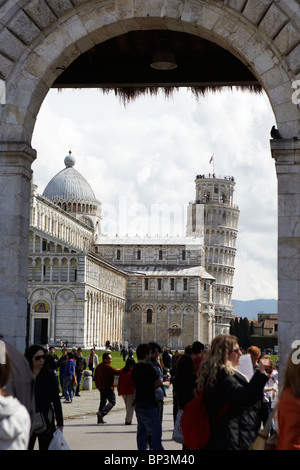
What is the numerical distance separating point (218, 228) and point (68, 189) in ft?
105

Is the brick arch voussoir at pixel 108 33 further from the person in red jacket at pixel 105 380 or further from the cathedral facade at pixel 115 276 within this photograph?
the cathedral facade at pixel 115 276

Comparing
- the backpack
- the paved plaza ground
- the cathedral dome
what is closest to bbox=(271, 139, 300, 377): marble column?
the paved plaza ground

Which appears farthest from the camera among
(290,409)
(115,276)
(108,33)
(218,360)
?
(115,276)

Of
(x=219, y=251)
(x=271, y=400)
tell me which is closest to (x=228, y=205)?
(x=219, y=251)

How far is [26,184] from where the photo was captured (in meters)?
9.48

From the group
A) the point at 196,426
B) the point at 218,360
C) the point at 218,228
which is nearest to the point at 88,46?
the point at 218,360

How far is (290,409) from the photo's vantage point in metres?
5.02

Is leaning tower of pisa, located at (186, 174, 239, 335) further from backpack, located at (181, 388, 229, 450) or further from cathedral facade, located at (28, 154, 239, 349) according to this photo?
backpack, located at (181, 388, 229, 450)

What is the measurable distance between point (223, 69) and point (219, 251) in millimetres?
122770

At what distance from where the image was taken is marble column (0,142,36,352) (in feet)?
29.6

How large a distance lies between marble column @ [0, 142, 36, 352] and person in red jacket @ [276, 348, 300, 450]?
4572 millimetres

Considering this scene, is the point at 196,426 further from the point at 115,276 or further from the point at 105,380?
the point at 115,276

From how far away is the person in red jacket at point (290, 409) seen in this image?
197 inches

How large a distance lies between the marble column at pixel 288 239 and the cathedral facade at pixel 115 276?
233 feet
